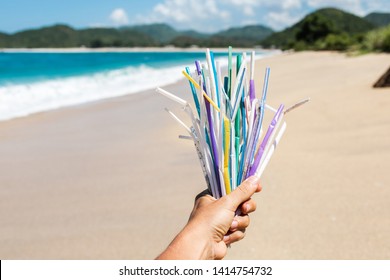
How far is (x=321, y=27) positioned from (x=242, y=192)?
2153 inches

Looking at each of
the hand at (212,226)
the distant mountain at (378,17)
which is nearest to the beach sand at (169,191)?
the hand at (212,226)

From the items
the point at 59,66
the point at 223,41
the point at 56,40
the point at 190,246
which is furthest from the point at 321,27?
the point at 56,40

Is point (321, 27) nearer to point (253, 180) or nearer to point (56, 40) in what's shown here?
point (253, 180)

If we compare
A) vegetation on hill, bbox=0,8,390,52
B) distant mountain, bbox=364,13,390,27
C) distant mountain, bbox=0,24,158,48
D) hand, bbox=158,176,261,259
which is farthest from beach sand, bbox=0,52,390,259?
distant mountain, bbox=364,13,390,27

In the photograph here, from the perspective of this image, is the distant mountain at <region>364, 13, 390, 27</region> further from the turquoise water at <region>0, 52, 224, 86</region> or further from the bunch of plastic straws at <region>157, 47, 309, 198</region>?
the bunch of plastic straws at <region>157, 47, 309, 198</region>

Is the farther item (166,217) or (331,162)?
(331,162)

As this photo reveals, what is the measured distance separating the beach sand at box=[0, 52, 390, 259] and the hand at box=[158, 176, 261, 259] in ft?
4.07

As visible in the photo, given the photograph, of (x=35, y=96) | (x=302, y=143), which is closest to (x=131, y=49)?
(x=35, y=96)

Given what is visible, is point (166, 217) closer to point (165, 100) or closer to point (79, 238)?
point (79, 238)

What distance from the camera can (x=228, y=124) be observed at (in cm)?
112

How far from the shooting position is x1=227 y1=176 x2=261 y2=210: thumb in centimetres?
119

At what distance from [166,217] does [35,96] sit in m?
8.96

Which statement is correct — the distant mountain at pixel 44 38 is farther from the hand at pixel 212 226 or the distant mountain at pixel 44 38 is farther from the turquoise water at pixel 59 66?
the hand at pixel 212 226

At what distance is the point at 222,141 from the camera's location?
45.4 inches
